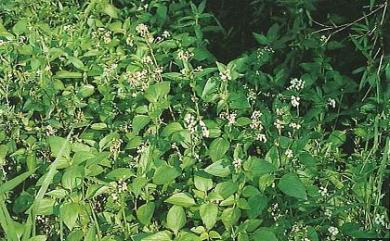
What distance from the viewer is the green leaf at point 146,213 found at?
97.6 inches

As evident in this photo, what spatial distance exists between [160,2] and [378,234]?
1.90 metres

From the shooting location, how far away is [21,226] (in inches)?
98.0

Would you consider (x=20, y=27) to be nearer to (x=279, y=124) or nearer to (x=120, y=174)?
(x=120, y=174)

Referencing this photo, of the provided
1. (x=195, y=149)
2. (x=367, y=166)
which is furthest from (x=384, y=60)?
(x=195, y=149)

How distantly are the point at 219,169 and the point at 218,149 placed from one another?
104 millimetres

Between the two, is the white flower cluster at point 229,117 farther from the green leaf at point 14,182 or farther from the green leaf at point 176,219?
the green leaf at point 14,182

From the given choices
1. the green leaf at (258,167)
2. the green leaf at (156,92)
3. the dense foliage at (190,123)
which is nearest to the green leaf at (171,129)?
the dense foliage at (190,123)

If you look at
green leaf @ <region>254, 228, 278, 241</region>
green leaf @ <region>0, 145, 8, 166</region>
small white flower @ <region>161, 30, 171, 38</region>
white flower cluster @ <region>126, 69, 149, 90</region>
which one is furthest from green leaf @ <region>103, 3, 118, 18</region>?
green leaf @ <region>254, 228, 278, 241</region>

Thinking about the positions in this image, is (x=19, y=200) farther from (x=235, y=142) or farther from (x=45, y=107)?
(x=235, y=142)

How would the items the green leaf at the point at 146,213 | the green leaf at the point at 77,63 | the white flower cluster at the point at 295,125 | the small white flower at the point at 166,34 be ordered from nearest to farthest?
the green leaf at the point at 146,213
the white flower cluster at the point at 295,125
the green leaf at the point at 77,63
the small white flower at the point at 166,34

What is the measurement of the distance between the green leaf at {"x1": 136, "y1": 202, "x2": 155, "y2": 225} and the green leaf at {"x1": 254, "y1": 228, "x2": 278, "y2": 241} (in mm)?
374

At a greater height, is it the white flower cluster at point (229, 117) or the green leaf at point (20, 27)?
the white flower cluster at point (229, 117)

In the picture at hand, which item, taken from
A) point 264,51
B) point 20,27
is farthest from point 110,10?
point 264,51

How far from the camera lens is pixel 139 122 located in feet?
8.98
